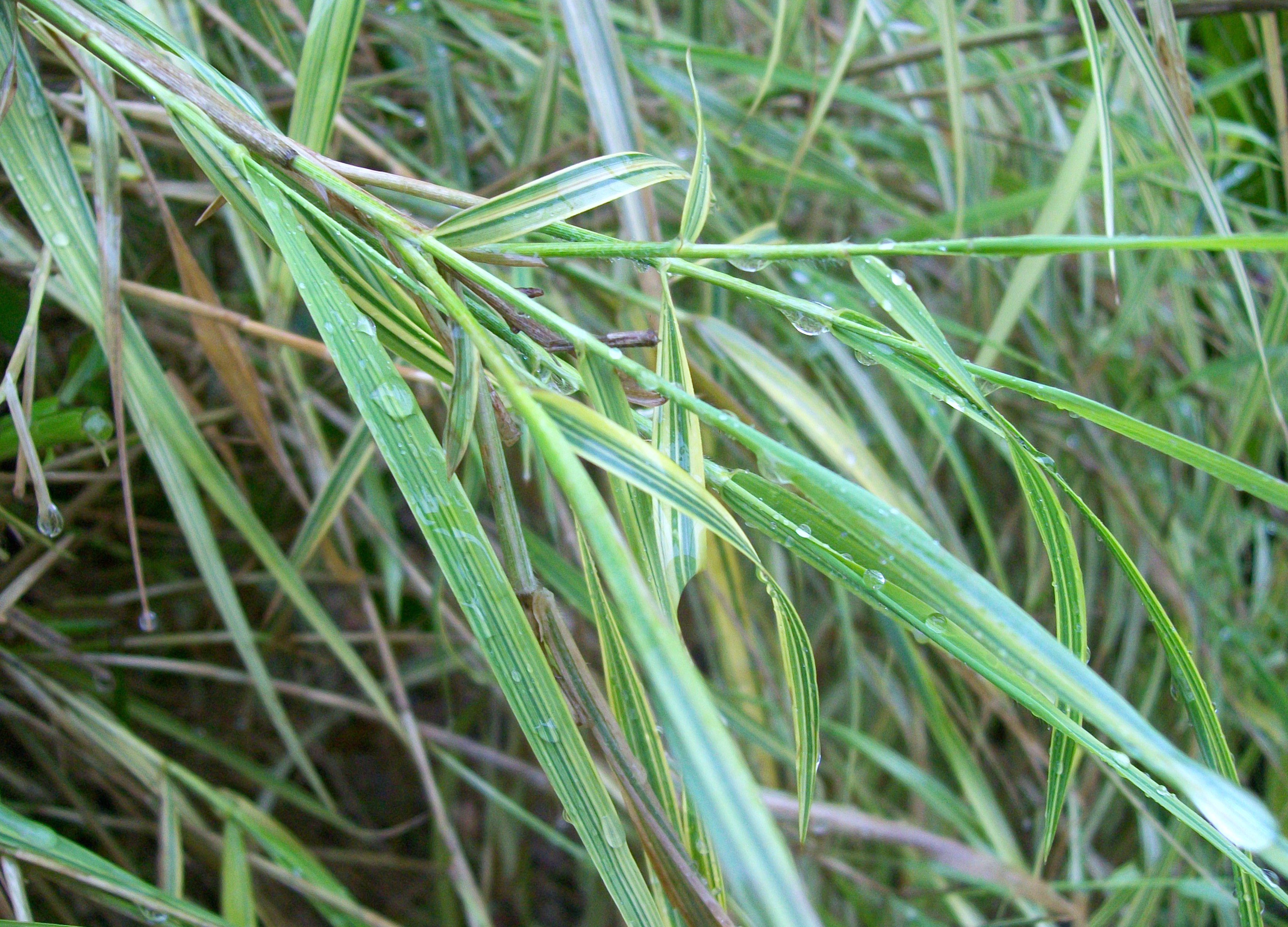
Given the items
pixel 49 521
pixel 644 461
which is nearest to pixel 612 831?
pixel 644 461

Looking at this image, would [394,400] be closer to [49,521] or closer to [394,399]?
[394,399]

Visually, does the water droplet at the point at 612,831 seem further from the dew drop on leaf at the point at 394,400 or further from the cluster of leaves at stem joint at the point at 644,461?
the dew drop on leaf at the point at 394,400

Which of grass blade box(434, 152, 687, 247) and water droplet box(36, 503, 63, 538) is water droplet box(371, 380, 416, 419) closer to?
grass blade box(434, 152, 687, 247)

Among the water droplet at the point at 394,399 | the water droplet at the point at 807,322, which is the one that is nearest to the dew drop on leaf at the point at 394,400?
the water droplet at the point at 394,399

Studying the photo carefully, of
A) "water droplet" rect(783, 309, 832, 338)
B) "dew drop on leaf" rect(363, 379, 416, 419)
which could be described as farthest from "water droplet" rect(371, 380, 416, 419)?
"water droplet" rect(783, 309, 832, 338)

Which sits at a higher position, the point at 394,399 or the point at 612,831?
the point at 394,399

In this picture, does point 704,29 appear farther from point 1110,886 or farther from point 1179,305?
point 1110,886

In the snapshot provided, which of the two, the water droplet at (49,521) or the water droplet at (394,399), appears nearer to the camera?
the water droplet at (394,399)

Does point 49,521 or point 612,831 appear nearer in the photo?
point 612,831
